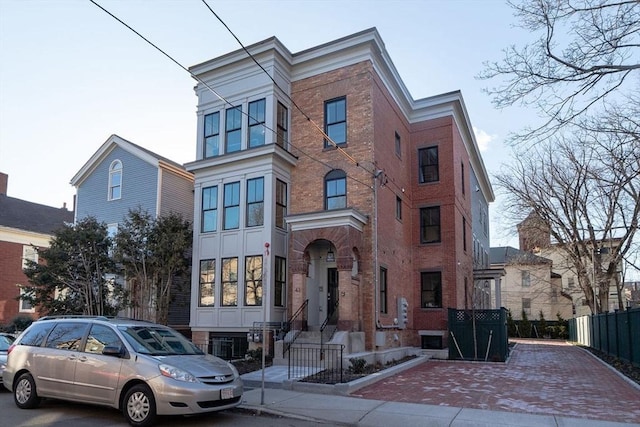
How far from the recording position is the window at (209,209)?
66.5ft

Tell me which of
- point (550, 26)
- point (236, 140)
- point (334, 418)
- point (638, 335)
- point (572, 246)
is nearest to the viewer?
point (334, 418)

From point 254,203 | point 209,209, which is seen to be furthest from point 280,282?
point 209,209

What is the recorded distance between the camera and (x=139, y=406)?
26.6ft

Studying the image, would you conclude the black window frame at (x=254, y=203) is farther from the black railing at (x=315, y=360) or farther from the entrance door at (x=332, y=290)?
the black railing at (x=315, y=360)

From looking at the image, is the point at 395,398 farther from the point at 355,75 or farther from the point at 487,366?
the point at 355,75

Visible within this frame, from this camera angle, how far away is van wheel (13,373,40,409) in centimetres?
934

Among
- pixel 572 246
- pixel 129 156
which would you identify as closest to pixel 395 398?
pixel 129 156

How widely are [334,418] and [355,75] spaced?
13398mm

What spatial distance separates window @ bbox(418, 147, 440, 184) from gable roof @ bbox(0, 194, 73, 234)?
22.5m

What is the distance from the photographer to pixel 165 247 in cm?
1961

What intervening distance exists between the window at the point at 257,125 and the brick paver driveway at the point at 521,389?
1002cm

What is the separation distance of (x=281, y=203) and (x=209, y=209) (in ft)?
10.4

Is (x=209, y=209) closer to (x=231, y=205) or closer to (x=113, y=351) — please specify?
(x=231, y=205)

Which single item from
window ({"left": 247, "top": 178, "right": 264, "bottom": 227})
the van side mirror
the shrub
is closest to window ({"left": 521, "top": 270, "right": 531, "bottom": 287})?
window ({"left": 247, "top": 178, "right": 264, "bottom": 227})
